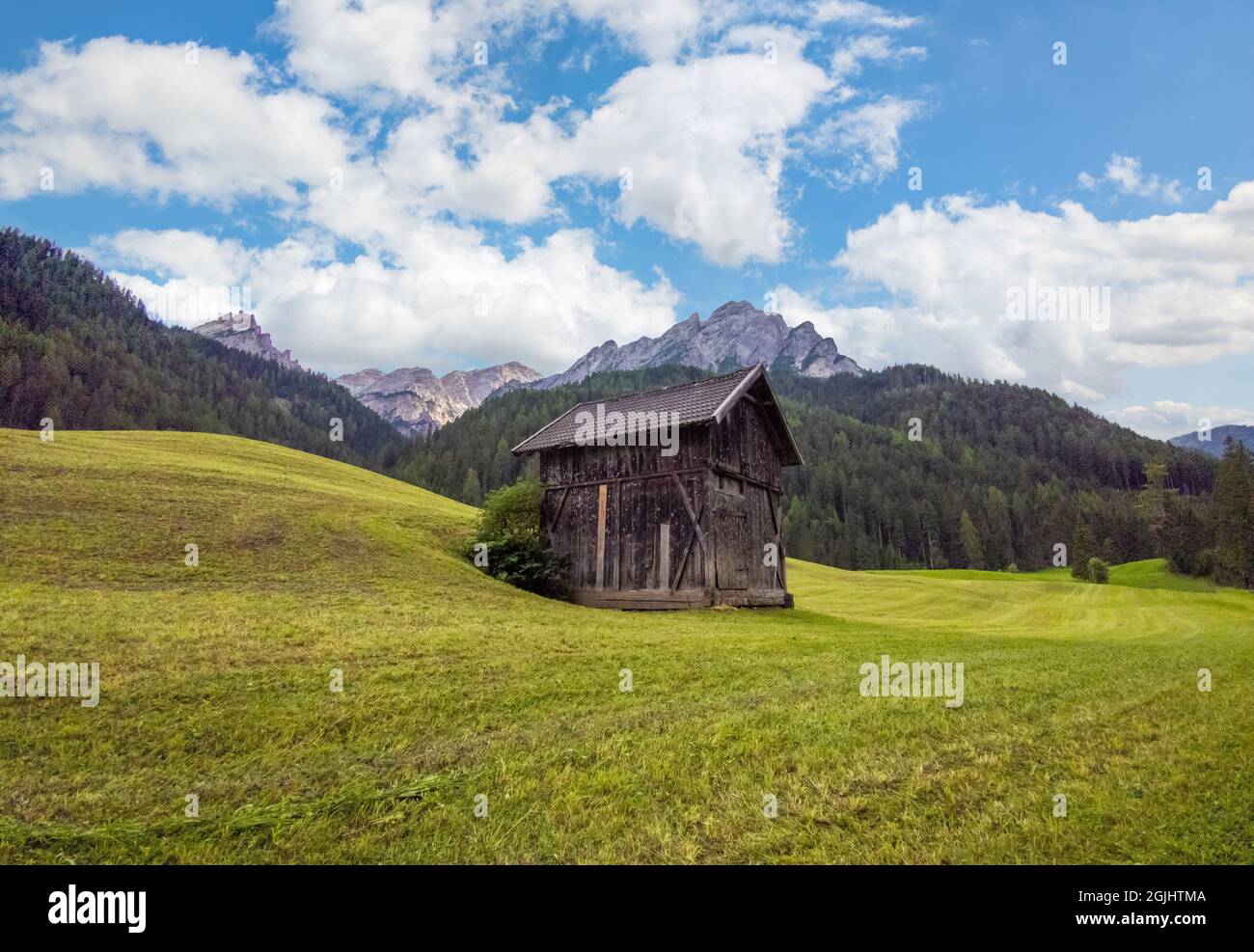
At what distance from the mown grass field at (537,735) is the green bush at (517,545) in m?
6.92

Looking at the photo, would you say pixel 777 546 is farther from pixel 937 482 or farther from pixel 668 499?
pixel 937 482

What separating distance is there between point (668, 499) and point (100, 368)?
148m

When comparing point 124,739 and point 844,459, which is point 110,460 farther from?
point 844,459

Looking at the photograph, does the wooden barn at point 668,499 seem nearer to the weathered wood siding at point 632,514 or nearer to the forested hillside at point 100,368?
the weathered wood siding at point 632,514

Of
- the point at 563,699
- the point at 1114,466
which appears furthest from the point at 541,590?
the point at 1114,466

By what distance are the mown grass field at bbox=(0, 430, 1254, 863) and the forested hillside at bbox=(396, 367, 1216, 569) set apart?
301 feet

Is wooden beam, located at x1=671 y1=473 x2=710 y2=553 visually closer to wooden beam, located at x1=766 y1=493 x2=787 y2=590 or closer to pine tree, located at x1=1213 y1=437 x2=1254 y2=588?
wooden beam, located at x1=766 y1=493 x2=787 y2=590

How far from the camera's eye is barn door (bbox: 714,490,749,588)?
93.4ft

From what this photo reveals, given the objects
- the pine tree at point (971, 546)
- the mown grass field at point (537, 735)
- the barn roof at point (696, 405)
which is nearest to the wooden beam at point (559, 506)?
the barn roof at point (696, 405)

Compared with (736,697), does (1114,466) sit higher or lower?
higher

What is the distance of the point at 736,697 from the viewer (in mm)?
→ 11453

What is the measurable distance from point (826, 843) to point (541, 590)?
2501cm

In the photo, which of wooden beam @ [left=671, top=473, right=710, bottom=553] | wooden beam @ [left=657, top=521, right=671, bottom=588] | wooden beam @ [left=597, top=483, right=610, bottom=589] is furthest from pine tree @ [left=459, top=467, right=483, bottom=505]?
wooden beam @ [left=671, top=473, right=710, bottom=553]

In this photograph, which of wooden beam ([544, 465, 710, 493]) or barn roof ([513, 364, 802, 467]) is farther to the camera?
barn roof ([513, 364, 802, 467])
